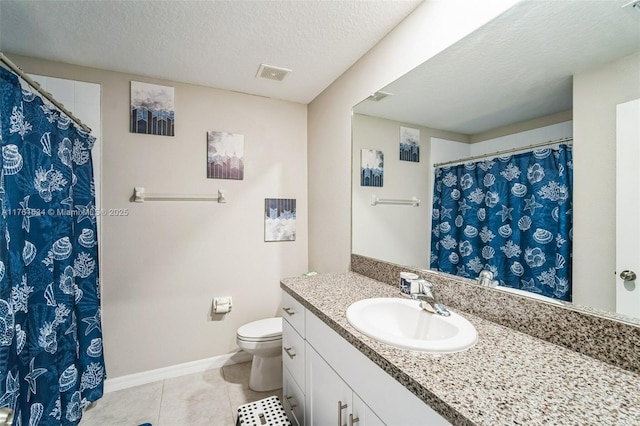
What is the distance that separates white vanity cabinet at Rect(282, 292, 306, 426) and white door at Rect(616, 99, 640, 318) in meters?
1.12

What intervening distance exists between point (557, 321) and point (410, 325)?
1.64 ft

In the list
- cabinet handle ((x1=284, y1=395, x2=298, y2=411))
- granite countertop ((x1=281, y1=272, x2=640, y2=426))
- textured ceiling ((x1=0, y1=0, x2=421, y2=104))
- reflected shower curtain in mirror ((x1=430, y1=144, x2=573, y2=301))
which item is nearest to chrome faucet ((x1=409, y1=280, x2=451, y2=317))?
reflected shower curtain in mirror ((x1=430, y1=144, x2=573, y2=301))

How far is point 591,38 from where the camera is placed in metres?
→ 0.85

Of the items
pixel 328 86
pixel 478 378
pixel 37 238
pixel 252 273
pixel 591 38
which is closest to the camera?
pixel 478 378

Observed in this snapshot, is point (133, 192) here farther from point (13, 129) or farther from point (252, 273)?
point (252, 273)

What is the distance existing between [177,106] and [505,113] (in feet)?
6.95

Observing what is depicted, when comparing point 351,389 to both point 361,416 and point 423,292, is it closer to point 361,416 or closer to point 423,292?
point 361,416

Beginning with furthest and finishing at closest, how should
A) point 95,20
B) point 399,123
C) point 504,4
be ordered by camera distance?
point 399,123, point 95,20, point 504,4

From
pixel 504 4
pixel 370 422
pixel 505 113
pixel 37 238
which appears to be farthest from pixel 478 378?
pixel 37 238

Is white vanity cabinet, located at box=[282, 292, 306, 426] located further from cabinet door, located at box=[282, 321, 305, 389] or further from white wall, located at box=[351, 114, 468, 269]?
white wall, located at box=[351, 114, 468, 269]

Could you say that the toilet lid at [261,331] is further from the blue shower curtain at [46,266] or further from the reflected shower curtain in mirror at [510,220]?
the reflected shower curtain in mirror at [510,220]

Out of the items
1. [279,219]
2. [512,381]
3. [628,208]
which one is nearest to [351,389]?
[512,381]

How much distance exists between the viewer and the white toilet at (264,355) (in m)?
1.93

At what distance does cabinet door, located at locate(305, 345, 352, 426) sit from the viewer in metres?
1.00
